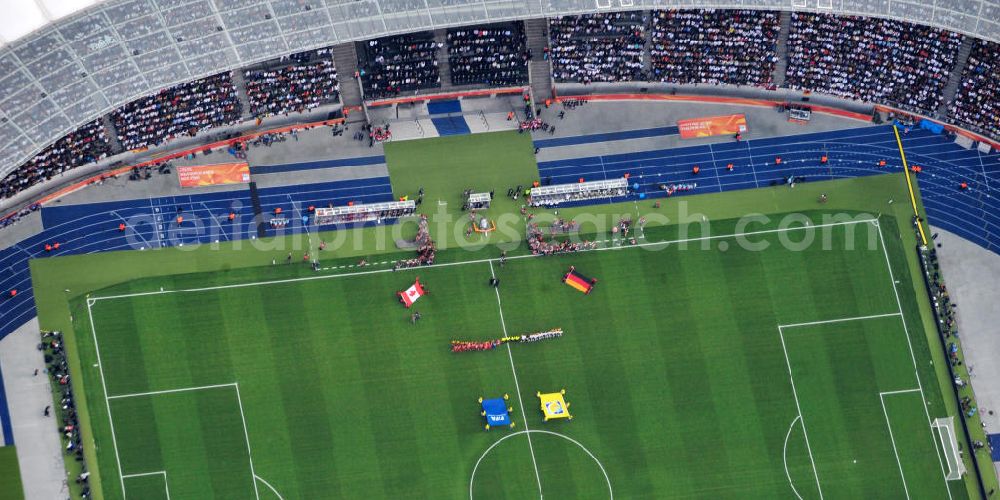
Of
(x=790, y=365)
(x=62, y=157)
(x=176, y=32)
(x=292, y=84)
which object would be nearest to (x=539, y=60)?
(x=292, y=84)

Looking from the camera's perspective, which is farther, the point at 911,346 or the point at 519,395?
the point at 911,346

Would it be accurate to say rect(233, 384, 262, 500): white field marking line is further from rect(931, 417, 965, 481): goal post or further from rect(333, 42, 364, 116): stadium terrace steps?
rect(931, 417, 965, 481): goal post

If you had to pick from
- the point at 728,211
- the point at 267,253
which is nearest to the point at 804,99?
the point at 728,211

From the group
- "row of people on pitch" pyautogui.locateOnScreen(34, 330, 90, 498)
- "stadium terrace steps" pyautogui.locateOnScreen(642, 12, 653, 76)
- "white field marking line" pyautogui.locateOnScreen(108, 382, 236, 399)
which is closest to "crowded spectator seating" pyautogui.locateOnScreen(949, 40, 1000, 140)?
"stadium terrace steps" pyautogui.locateOnScreen(642, 12, 653, 76)

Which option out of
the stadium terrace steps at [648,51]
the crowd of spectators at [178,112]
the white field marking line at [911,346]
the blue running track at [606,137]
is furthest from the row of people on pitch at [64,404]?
the white field marking line at [911,346]

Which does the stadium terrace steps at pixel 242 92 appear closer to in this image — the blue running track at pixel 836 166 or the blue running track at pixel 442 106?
the blue running track at pixel 442 106

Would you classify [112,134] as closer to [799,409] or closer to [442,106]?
[442,106]

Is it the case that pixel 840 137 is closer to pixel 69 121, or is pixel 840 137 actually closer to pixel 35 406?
pixel 69 121
